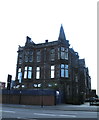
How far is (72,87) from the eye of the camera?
38.2 metres

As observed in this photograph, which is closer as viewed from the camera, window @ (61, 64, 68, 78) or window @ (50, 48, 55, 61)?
window @ (61, 64, 68, 78)

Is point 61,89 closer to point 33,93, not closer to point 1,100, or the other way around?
point 33,93

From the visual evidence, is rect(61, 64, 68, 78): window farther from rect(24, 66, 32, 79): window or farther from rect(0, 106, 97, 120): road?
rect(0, 106, 97, 120): road

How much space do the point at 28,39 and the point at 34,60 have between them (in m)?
6.56

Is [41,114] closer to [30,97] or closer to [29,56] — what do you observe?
Answer: [30,97]

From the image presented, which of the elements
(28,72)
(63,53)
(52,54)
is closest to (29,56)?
(28,72)

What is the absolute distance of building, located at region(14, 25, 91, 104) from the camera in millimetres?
34656

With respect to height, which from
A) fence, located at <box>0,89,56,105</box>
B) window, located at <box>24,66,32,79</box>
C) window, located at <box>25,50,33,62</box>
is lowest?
fence, located at <box>0,89,56,105</box>

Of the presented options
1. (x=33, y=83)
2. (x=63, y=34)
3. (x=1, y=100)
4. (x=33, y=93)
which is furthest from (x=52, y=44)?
(x=1, y=100)

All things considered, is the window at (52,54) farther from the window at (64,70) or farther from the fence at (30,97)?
the fence at (30,97)

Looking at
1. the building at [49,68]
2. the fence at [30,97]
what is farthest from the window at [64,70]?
the fence at [30,97]

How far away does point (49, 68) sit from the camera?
120 feet

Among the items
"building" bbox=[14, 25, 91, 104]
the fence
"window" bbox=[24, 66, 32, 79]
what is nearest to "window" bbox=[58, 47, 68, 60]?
"building" bbox=[14, 25, 91, 104]

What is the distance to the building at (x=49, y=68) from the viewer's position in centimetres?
3466
